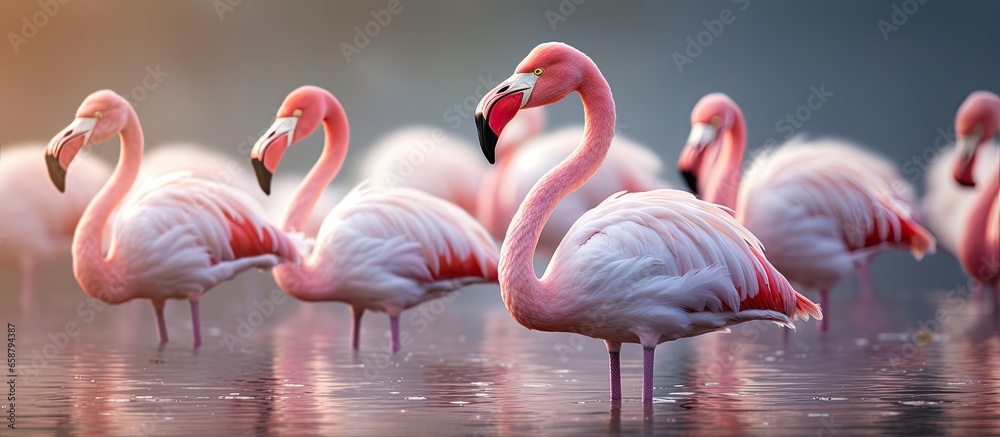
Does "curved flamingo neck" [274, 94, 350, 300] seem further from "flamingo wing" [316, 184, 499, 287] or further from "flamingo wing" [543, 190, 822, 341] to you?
"flamingo wing" [543, 190, 822, 341]

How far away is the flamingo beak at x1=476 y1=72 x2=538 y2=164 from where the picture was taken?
4.07 m

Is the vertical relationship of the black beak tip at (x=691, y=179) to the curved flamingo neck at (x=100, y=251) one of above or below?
above

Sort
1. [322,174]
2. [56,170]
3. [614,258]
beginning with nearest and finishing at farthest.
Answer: [614,258] → [56,170] → [322,174]

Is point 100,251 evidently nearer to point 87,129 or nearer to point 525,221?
point 87,129

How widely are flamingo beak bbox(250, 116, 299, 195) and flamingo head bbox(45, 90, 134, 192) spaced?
0.80m

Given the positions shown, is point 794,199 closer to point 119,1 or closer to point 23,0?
point 23,0

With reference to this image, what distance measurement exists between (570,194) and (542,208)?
4833 mm

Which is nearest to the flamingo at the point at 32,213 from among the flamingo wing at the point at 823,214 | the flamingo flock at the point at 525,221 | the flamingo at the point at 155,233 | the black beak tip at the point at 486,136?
the flamingo flock at the point at 525,221

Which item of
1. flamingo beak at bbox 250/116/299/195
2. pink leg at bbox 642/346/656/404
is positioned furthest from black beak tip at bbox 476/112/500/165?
flamingo beak at bbox 250/116/299/195

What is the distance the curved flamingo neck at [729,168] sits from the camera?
23.7ft

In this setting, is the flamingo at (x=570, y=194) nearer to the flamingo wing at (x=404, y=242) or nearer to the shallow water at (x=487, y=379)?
the shallow water at (x=487, y=379)

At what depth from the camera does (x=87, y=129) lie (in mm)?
6508

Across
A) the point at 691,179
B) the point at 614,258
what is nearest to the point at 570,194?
the point at 691,179

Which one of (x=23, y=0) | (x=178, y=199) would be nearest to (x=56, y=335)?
(x=178, y=199)
